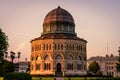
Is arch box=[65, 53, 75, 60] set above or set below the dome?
below

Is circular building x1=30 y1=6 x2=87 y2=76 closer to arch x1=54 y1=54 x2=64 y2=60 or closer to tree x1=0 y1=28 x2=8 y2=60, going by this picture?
arch x1=54 y1=54 x2=64 y2=60

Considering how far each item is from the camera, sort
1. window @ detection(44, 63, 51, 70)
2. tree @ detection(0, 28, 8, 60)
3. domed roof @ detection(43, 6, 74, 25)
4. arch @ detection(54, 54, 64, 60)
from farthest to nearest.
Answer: domed roof @ detection(43, 6, 74, 25) < window @ detection(44, 63, 51, 70) < arch @ detection(54, 54, 64, 60) < tree @ detection(0, 28, 8, 60)

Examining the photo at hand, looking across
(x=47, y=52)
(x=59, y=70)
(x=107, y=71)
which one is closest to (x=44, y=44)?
(x=47, y=52)

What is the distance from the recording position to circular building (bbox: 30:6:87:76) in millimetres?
87188

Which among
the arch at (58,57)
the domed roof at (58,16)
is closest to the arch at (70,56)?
the arch at (58,57)

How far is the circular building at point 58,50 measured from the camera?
87188 millimetres

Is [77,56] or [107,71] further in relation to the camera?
[107,71]

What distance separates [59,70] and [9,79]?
46755mm

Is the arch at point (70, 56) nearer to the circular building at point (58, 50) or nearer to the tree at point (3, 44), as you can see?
the circular building at point (58, 50)

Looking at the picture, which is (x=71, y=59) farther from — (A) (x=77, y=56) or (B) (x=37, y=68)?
(B) (x=37, y=68)

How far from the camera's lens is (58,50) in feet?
287

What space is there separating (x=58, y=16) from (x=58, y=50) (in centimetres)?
1144

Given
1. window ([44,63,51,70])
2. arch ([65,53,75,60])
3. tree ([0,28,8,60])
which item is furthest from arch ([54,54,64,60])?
tree ([0,28,8,60])

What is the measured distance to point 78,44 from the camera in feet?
294
